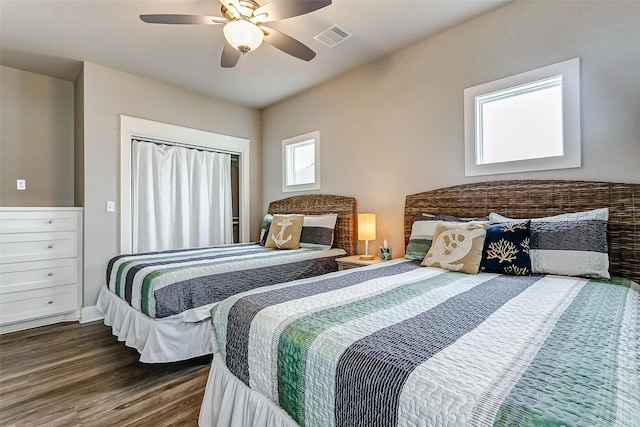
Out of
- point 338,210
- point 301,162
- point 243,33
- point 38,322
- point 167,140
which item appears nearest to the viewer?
point 243,33

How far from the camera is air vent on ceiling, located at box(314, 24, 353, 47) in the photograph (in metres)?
2.62

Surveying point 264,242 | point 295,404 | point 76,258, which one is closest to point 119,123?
point 76,258

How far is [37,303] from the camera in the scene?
2910 mm

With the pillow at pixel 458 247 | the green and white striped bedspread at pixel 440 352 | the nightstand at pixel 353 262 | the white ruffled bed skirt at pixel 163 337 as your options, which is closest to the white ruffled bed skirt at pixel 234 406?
the green and white striped bedspread at pixel 440 352

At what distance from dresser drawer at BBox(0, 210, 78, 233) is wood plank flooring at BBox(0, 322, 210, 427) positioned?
0.98 meters

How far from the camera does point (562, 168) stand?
2.09 metres

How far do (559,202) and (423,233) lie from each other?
2.99 ft

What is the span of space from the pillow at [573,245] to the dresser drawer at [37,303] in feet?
13.3

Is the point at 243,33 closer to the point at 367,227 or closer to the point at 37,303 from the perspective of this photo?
the point at 367,227

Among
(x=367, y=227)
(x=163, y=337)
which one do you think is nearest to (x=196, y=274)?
(x=163, y=337)

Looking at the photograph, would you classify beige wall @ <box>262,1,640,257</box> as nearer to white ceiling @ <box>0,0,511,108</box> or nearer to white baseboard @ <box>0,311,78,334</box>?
white ceiling @ <box>0,0,511,108</box>

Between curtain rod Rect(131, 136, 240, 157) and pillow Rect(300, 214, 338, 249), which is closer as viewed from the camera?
pillow Rect(300, 214, 338, 249)

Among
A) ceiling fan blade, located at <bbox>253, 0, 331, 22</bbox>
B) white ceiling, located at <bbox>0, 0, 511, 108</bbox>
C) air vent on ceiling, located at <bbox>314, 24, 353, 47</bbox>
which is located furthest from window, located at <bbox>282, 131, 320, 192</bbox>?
ceiling fan blade, located at <bbox>253, 0, 331, 22</bbox>

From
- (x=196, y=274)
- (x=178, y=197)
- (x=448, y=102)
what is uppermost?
(x=448, y=102)
